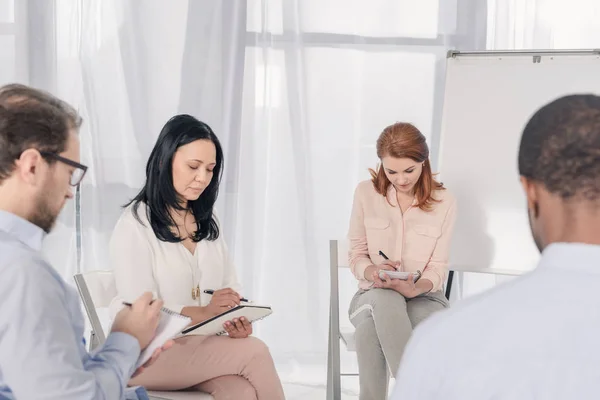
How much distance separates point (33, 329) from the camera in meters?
1.20

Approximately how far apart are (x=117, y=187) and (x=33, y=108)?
104 inches

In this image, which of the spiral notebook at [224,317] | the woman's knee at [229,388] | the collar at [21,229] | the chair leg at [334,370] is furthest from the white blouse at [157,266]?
the collar at [21,229]

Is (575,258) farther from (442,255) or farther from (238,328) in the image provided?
(442,255)

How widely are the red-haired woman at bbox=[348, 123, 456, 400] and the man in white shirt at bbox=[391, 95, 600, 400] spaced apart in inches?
75.7

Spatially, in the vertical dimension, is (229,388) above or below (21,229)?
below

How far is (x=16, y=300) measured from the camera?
1.19 m

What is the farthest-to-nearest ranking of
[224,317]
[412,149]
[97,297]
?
[412,149]
[97,297]
[224,317]

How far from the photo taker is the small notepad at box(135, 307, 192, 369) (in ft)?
4.98

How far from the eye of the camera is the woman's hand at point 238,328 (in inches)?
93.9

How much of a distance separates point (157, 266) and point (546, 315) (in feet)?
5.57

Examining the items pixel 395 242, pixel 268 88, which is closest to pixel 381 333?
pixel 395 242

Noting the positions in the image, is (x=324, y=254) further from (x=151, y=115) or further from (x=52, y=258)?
(x=52, y=258)

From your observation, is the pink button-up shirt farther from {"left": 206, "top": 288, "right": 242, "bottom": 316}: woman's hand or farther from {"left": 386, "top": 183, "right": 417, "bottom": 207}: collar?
{"left": 206, "top": 288, "right": 242, "bottom": 316}: woman's hand


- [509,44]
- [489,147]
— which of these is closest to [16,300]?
[489,147]
